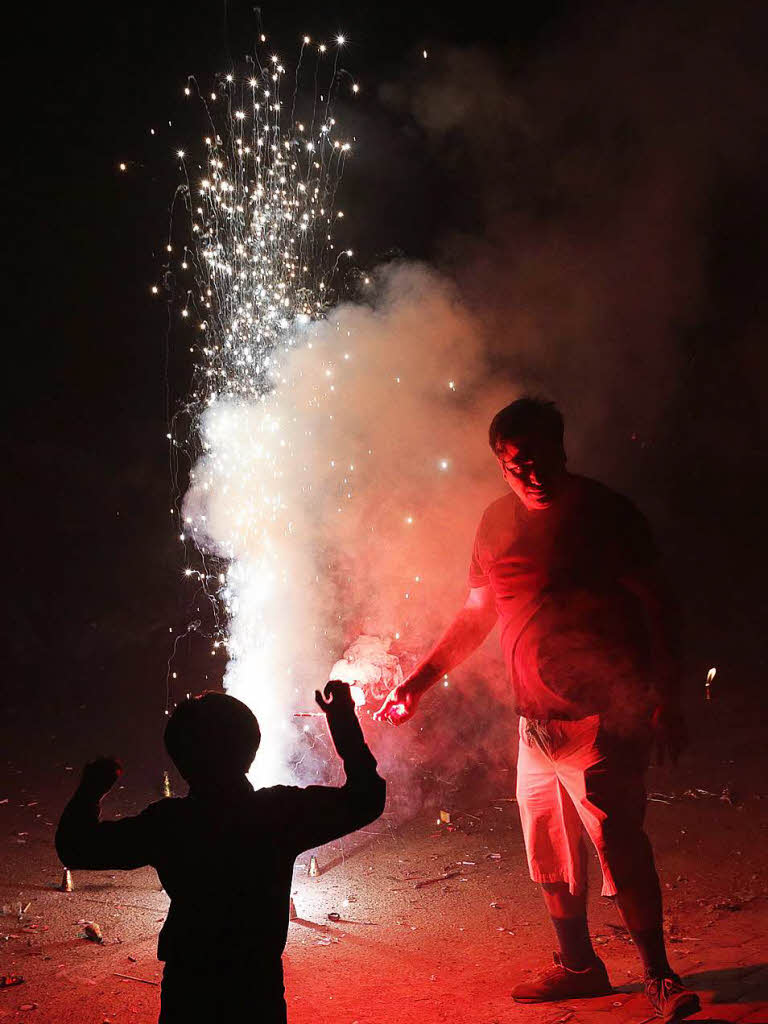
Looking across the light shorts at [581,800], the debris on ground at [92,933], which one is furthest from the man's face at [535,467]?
the debris on ground at [92,933]

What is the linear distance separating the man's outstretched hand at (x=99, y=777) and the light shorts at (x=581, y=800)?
70.6 inches

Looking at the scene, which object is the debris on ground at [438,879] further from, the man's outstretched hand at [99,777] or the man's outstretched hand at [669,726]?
the man's outstretched hand at [99,777]

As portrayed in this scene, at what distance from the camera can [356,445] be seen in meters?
7.59

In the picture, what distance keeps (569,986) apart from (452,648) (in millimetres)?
1419

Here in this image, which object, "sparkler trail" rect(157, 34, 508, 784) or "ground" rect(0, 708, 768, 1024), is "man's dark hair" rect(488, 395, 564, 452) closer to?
"ground" rect(0, 708, 768, 1024)

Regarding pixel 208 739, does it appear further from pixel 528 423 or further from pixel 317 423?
pixel 317 423

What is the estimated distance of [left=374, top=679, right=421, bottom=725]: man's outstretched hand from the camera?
143 inches

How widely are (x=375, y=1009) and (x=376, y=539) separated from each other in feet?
13.9

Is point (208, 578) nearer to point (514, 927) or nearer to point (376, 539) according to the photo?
point (376, 539)

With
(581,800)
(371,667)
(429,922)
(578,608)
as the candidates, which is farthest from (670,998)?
(371,667)

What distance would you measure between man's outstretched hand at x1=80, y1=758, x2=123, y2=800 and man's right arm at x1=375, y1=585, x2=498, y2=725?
1677 mm

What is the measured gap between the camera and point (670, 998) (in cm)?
294

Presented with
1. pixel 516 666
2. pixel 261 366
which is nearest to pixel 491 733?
pixel 261 366

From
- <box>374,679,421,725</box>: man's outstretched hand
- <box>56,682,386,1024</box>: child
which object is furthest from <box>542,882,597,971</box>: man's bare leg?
<box>56,682,386,1024</box>: child
